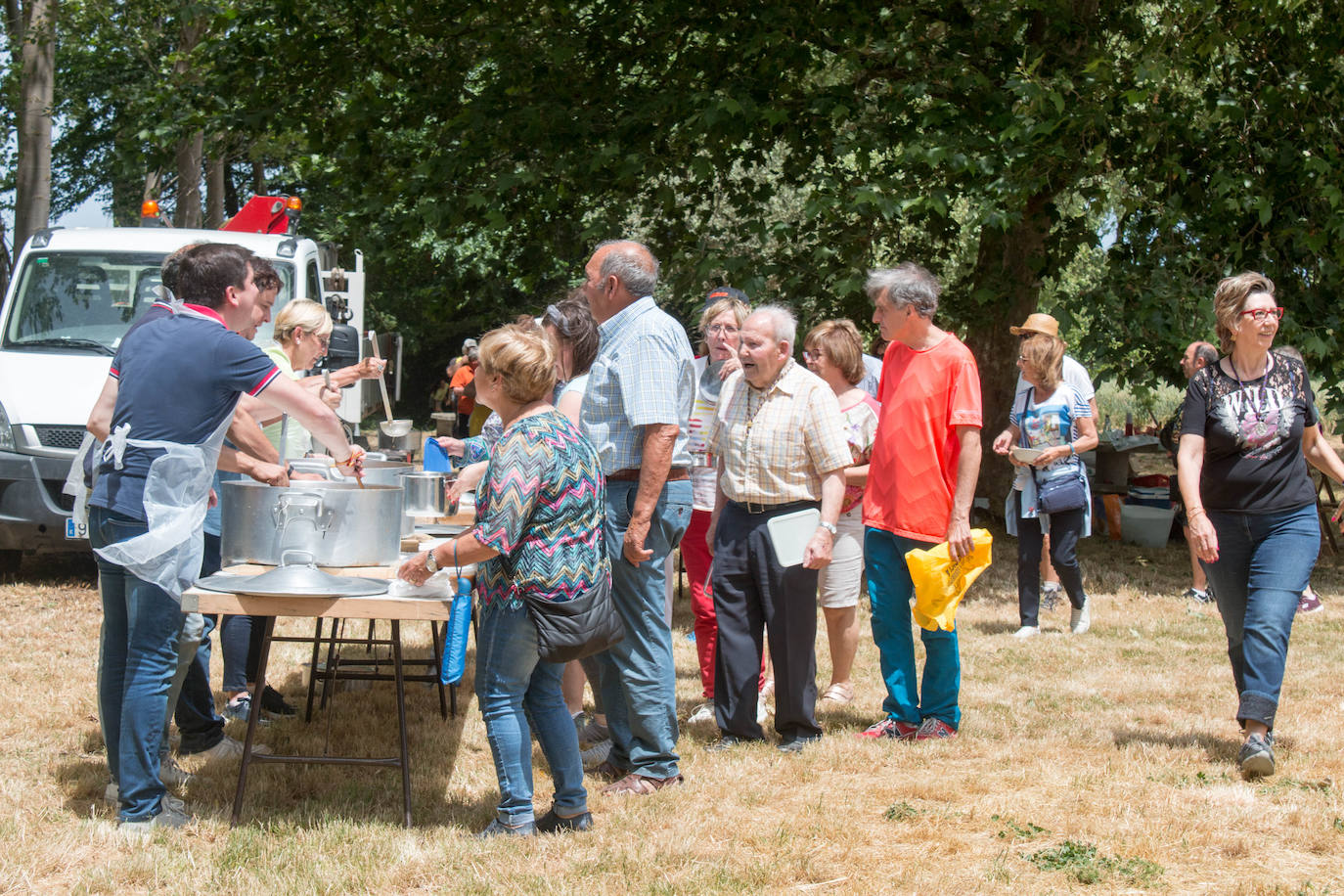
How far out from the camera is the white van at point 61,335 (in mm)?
8484

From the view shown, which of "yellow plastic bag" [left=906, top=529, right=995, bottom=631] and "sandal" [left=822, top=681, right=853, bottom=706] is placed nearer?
→ "yellow plastic bag" [left=906, top=529, right=995, bottom=631]

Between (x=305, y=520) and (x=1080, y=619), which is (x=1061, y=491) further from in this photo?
(x=305, y=520)

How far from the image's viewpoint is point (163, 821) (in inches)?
164

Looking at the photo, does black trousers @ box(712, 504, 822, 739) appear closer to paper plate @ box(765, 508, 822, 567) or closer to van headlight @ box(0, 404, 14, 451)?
paper plate @ box(765, 508, 822, 567)

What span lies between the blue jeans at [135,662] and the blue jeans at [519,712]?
96 centimetres

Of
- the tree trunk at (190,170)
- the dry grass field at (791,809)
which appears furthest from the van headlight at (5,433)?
the tree trunk at (190,170)

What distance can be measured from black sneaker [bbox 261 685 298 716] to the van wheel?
14.5 ft

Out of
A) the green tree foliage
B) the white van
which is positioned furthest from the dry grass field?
the green tree foliage

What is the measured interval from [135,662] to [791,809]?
7.15ft

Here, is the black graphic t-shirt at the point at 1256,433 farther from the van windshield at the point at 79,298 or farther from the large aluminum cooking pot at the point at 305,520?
the van windshield at the point at 79,298

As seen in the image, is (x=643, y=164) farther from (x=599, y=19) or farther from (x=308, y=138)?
(x=308, y=138)

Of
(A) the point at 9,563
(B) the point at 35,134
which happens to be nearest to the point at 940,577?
(A) the point at 9,563

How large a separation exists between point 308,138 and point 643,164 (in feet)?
10.9

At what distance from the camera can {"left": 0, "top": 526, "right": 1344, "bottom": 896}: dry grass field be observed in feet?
12.7
